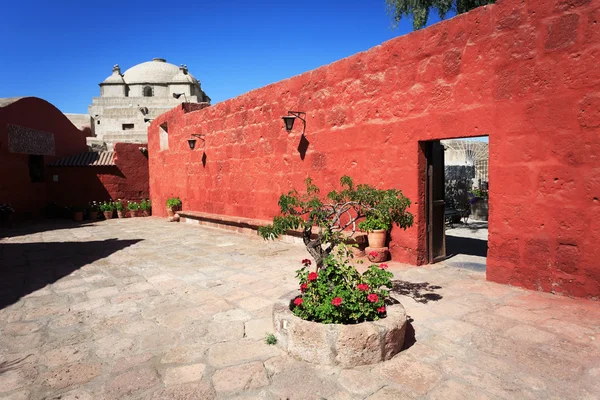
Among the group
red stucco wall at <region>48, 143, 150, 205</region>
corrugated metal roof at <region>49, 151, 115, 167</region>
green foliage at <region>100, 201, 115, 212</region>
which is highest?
corrugated metal roof at <region>49, 151, 115, 167</region>

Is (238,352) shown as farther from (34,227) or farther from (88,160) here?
(88,160)

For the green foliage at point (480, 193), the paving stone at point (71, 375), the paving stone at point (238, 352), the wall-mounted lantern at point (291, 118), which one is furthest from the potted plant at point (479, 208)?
the paving stone at point (71, 375)

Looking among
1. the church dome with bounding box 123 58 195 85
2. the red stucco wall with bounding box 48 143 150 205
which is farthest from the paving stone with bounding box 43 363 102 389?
the church dome with bounding box 123 58 195 85

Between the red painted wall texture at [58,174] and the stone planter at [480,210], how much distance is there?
493 inches

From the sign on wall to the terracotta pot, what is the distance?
12.7 m

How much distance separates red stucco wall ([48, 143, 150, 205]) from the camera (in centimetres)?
1407

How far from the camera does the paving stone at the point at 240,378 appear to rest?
2.29m

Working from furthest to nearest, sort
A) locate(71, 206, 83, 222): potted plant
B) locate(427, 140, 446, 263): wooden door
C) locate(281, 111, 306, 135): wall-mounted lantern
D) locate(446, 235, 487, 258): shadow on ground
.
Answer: locate(71, 206, 83, 222): potted plant < locate(281, 111, 306, 135): wall-mounted lantern < locate(446, 235, 487, 258): shadow on ground < locate(427, 140, 446, 263): wooden door

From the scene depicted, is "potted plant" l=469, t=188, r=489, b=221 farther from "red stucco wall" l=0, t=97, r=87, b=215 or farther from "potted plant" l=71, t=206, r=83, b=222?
"red stucco wall" l=0, t=97, r=87, b=215

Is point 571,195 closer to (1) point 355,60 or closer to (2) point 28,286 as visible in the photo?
(1) point 355,60

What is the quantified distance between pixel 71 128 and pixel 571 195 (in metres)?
17.9

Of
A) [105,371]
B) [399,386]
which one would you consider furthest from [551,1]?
[105,371]

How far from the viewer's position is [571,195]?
12.0 ft

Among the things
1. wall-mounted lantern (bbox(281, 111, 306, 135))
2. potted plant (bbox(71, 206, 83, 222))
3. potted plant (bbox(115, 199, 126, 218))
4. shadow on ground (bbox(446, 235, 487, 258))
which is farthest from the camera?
potted plant (bbox(115, 199, 126, 218))
